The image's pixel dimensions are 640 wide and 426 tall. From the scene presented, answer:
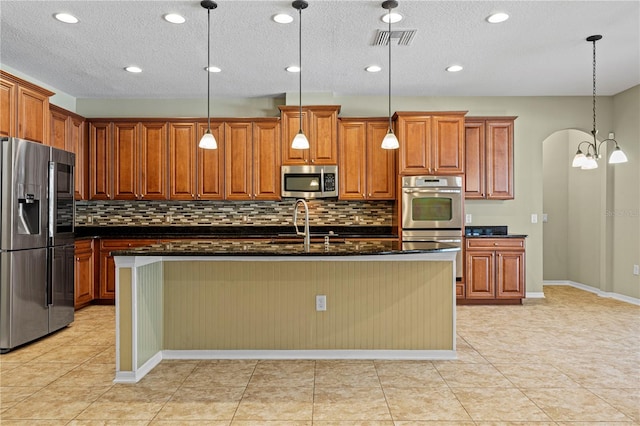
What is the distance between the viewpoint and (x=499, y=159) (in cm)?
589

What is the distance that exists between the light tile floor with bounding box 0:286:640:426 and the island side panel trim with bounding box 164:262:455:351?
0.63 ft

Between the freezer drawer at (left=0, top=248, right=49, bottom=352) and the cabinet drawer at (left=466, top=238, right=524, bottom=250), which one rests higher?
the cabinet drawer at (left=466, top=238, right=524, bottom=250)

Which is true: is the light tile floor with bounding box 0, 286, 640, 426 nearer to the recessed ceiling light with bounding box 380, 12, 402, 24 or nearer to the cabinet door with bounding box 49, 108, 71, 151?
the cabinet door with bounding box 49, 108, 71, 151

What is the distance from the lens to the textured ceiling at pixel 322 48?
3.55 m

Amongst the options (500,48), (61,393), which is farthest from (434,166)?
(61,393)

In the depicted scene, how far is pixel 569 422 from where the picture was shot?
7.97 feet

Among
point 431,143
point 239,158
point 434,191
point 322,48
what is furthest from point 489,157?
point 239,158

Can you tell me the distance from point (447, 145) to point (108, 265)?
4.45m

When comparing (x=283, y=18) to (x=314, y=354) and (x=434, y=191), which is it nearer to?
(x=314, y=354)

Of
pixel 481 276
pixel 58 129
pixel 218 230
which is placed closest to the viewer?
pixel 58 129

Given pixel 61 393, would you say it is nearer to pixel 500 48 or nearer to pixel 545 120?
pixel 500 48

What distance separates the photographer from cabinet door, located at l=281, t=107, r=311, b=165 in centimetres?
577

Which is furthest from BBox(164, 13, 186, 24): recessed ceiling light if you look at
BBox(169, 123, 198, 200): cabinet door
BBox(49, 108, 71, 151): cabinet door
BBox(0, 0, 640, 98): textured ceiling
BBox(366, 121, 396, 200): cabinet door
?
BBox(366, 121, 396, 200): cabinet door

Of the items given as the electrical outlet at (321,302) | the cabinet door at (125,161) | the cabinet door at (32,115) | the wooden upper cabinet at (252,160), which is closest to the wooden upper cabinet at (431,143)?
the wooden upper cabinet at (252,160)
